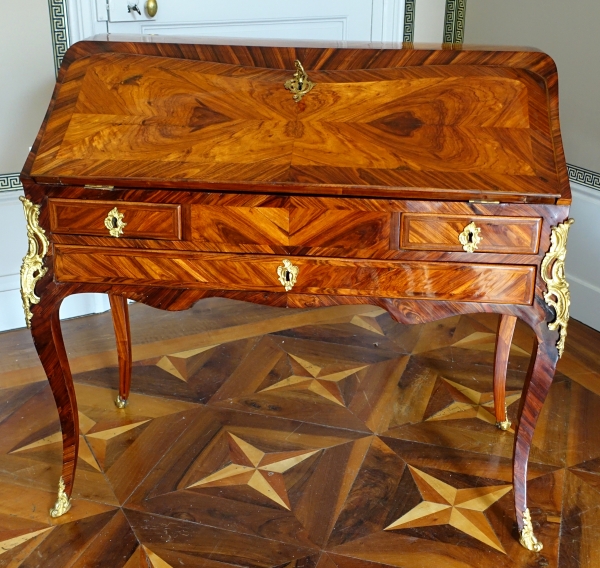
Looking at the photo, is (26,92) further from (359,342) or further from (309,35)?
(359,342)

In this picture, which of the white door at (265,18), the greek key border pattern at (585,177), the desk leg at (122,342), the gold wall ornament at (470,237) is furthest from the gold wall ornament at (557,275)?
the white door at (265,18)

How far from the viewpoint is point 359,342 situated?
9.91 feet

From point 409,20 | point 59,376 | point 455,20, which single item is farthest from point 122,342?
point 455,20

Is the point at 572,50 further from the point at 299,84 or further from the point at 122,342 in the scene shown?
the point at 122,342

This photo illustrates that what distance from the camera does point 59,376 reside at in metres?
1.99

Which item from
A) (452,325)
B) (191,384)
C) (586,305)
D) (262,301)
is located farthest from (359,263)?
(586,305)

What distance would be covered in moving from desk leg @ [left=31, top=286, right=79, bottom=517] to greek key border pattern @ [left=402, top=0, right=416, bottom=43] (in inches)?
87.8

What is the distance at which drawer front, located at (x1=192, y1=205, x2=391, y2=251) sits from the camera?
5.74 feet

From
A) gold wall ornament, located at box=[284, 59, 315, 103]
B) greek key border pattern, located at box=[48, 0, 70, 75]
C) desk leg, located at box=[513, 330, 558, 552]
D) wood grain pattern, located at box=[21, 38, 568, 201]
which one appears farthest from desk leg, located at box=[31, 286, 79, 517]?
greek key border pattern, located at box=[48, 0, 70, 75]

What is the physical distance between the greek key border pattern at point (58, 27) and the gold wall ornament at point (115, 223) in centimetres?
139

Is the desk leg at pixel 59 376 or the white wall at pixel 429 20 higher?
the white wall at pixel 429 20

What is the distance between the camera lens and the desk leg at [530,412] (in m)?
1.81

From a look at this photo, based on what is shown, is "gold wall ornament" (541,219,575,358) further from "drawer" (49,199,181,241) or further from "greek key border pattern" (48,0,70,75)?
"greek key border pattern" (48,0,70,75)

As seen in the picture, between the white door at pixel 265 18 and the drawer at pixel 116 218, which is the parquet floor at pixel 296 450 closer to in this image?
the drawer at pixel 116 218
